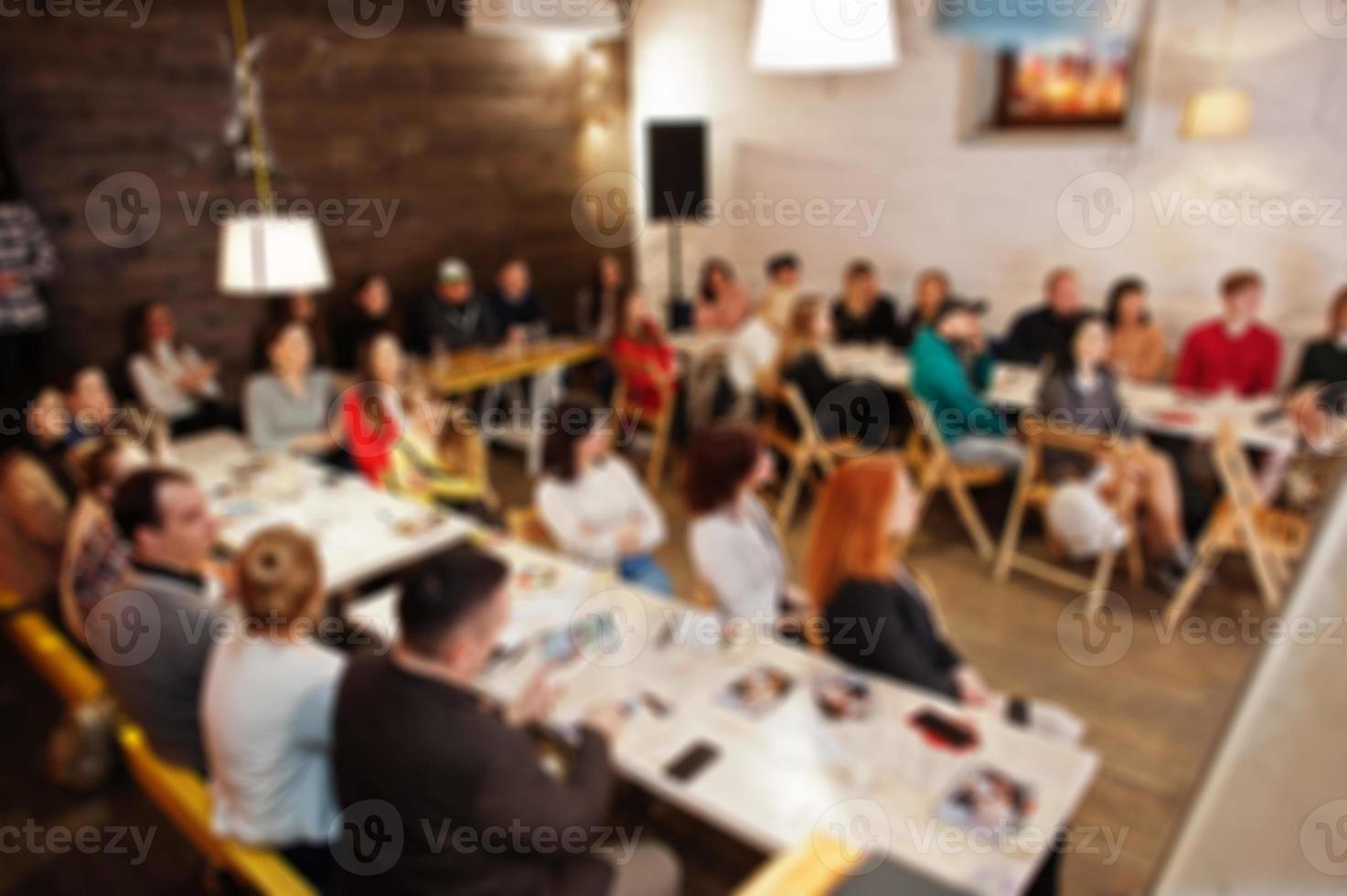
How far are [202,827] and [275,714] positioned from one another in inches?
23.0

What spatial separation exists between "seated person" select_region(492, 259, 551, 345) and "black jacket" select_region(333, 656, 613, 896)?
15.8ft

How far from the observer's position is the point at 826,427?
15.7ft

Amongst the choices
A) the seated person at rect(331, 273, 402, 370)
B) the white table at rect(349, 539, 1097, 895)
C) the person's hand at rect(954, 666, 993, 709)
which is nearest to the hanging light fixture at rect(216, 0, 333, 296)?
the white table at rect(349, 539, 1097, 895)

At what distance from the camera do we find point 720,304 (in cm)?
656

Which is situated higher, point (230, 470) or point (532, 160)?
point (532, 160)

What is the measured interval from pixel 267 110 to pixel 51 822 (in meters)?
4.34

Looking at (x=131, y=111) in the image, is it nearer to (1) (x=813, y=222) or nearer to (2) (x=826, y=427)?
(2) (x=826, y=427)

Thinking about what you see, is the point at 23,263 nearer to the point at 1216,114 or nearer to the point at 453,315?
the point at 453,315

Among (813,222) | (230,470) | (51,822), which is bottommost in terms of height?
(51,822)

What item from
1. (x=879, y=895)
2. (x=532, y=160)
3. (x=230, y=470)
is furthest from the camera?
(x=532, y=160)

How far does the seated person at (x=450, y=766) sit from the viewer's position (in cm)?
159

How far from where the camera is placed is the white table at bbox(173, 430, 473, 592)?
9.87 feet

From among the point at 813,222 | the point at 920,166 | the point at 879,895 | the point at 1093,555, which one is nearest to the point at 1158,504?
the point at 1093,555

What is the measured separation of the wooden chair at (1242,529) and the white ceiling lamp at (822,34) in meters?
2.55
